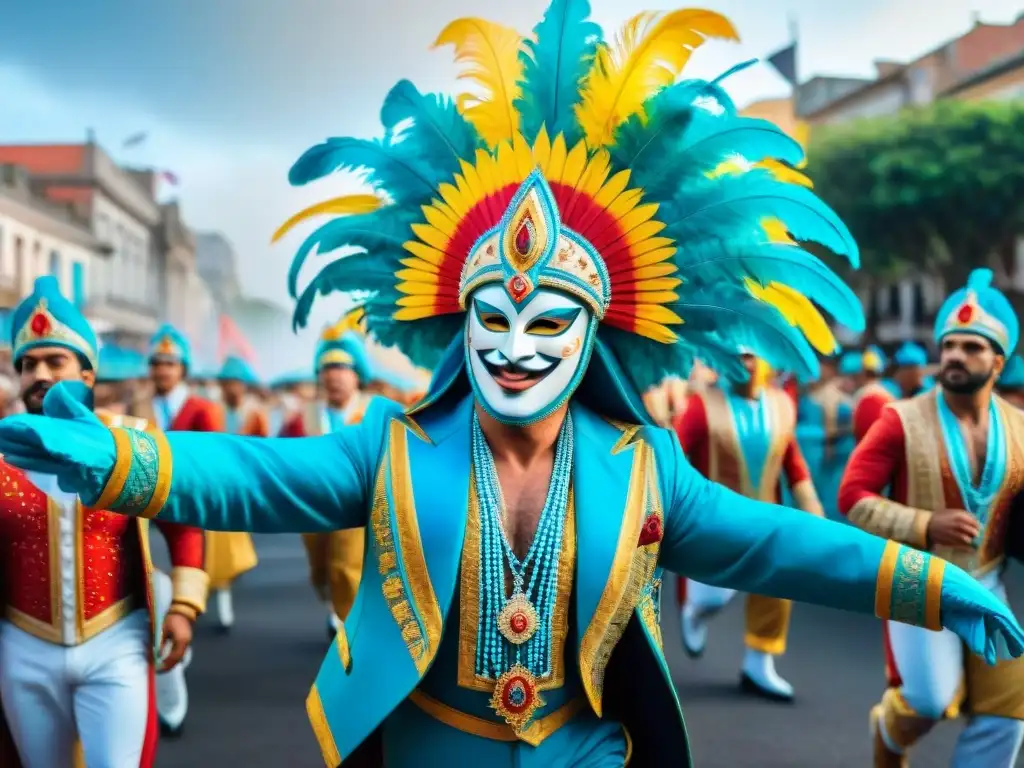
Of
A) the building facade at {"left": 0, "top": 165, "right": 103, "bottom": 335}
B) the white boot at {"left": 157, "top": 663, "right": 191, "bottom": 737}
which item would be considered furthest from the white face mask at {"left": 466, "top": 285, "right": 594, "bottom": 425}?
the building facade at {"left": 0, "top": 165, "right": 103, "bottom": 335}

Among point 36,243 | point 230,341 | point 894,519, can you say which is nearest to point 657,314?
point 894,519

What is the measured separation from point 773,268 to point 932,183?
2371 cm

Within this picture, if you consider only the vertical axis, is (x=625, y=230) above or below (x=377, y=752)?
above

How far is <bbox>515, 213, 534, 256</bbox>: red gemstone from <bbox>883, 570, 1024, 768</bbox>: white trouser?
95.8 inches

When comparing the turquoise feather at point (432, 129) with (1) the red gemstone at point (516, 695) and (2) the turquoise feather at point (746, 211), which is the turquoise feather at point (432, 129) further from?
(1) the red gemstone at point (516, 695)

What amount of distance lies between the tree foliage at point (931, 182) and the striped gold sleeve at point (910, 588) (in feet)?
76.9

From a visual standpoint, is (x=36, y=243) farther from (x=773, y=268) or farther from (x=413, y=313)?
(x=773, y=268)

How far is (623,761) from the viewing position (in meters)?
2.71

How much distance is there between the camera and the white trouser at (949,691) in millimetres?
4035

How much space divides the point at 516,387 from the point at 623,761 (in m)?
0.97

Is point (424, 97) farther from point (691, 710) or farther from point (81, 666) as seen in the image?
point (691, 710)

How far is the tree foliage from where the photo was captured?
24.0 m

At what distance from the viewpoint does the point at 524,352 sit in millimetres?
2592

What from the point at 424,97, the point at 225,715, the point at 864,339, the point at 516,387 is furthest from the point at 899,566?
the point at 864,339
